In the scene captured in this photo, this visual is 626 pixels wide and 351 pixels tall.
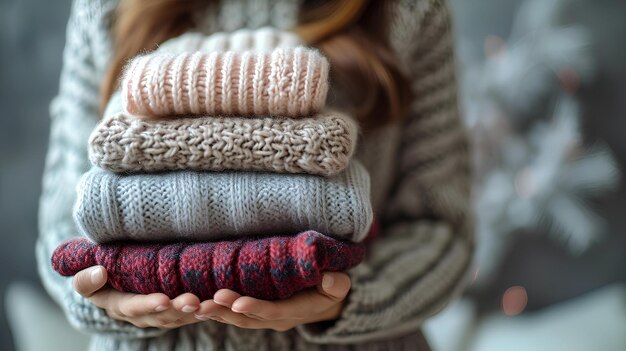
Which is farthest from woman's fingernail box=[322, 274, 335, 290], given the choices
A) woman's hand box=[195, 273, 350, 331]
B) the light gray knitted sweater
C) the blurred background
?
the blurred background

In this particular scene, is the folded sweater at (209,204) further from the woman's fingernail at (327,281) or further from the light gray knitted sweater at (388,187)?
the light gray knitted sweater at (388,187)

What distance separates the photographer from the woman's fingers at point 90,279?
479 millimetres

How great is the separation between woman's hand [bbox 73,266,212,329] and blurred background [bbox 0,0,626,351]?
0.66 meters

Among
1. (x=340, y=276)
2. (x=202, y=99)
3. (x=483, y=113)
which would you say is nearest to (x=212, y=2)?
(x=202, y=99)

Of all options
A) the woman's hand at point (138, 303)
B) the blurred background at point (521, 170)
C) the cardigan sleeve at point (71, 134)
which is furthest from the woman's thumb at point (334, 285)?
the blurred background at point (521, 170)

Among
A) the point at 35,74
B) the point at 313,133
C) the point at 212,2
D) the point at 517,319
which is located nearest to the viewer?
the point at 313,133

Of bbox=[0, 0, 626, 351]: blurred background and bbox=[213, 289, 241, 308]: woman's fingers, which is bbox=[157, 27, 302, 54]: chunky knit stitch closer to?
bbox=[213, 289, 241, 308]: woman's fingers

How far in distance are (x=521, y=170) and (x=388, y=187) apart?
65 cm

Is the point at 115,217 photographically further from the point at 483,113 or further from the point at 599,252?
the point at 599,252

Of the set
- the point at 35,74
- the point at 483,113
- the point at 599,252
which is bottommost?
the point at 599,252

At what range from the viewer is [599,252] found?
4.11ft

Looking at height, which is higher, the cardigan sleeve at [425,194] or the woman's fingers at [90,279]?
→ the woman's fingers at [90,279]

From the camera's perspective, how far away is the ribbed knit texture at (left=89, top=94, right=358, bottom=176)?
456 millimetres

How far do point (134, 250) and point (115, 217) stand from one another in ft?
0.11
